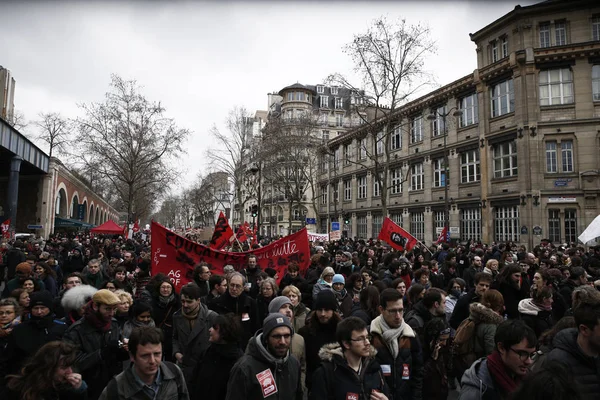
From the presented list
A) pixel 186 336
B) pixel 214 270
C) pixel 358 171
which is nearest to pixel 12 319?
pixel 186 336

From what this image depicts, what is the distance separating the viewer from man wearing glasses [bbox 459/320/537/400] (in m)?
2.67

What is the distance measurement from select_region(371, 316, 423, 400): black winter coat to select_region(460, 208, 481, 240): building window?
84.7 ft

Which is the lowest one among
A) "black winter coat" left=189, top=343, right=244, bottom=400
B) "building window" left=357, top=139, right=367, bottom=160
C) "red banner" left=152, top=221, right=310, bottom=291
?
"black winter coat" left=189, top=343, right=244, bottom=400

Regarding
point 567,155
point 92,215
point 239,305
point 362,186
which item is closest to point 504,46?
point 567,155

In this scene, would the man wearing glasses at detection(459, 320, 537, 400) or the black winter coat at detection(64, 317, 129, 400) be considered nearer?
the man wearing glasses at detection(459, 320, 537, 400)

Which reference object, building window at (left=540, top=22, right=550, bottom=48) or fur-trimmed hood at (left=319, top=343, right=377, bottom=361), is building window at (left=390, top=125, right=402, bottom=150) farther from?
fur-trimmed hood at (left=319, top=343, right=377, bottom=361)

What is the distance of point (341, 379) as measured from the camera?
3004 millimetres

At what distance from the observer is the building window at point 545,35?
25344mm

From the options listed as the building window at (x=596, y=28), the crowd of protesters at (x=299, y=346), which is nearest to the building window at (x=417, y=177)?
the building window at (x=596, y=28)

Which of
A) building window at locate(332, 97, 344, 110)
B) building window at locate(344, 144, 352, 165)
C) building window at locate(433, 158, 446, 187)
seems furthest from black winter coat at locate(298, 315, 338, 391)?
building window at locate(332, 97, 344, 110)

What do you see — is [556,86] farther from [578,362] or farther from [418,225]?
[578,362]

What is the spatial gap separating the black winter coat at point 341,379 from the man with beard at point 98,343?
6.49 ft

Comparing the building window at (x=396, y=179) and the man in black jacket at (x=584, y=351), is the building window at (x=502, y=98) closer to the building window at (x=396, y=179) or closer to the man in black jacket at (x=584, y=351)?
the building window at (x=396, y=179)

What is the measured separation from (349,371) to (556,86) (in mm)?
27719
